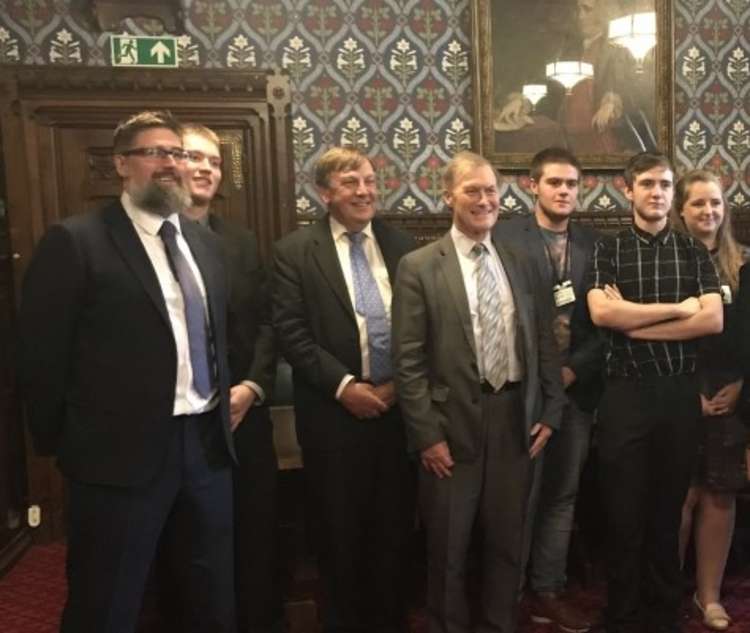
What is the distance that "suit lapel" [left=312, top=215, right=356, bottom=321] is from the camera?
2496 mm

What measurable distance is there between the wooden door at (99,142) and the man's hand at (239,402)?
1774mm

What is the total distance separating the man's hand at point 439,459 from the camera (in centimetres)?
232

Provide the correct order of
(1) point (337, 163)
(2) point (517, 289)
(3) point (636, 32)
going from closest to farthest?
(2) point (517, 289) → (1) point (337, 163) → (3) point (636, 32)

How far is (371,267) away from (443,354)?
1.47 feet

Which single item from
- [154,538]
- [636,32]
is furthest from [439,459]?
[636,32]

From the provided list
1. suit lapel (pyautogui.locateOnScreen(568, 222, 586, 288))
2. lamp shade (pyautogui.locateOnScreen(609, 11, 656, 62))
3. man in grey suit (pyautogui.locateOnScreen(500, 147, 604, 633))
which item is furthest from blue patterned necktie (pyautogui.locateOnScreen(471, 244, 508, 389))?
lamp shade (pyautogui.locateOnScreen(609, 11, 656, 62))

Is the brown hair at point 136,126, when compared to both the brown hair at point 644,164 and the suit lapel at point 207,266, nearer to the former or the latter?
the suit lapel at point 207,266

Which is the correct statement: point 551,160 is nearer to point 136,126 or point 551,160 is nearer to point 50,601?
point 136,126

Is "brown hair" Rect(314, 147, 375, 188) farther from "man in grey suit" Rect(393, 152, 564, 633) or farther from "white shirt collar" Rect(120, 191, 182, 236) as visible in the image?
"white shirt collar" Rect(120, 191, 182, 236)

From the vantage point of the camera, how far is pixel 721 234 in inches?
108

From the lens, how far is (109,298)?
72.6 inches

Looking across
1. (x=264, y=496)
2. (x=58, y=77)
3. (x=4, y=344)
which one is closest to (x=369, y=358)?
(x=264, y=496)

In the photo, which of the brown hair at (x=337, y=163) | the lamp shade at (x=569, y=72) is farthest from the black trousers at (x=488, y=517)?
the lamp shade at (x=569, y=72)

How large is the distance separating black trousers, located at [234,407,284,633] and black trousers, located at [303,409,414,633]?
0.14 meters
